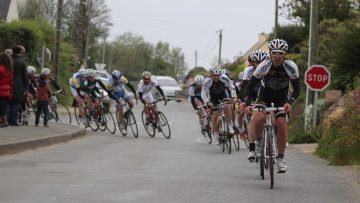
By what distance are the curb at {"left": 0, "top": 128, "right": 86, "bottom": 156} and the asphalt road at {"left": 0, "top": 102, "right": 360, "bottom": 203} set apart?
0.61 feet

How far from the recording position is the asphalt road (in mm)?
10297

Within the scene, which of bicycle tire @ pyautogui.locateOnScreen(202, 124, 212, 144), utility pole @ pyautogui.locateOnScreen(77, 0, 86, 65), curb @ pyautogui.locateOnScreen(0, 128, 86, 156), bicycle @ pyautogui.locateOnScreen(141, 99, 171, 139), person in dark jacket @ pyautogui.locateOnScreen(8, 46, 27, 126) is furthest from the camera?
utility pole @ pyautogui.locateOnScreen(77, 0, 86, 65)

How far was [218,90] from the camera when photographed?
18547mm

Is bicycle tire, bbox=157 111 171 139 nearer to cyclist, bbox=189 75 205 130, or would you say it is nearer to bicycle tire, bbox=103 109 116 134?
bicycle tire, bbox=103 109 116 134

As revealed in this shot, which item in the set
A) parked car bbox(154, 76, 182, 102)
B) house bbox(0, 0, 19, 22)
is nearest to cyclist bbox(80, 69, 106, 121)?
parked car bbox(154, 76, 182, 102)

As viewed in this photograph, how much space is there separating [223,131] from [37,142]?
397 centimetres

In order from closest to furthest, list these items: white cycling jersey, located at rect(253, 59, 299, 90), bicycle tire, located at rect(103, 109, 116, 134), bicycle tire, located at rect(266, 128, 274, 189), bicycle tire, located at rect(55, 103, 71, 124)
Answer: bicycle tire, located at rect(266, 128, 274, 189), white cycling jersey, located at rect(253, 59, 299, 90), bicycle tire, located at rect(103, 109, 116, 134), bicycle tire, located at rect(55, 103, 71, 124)

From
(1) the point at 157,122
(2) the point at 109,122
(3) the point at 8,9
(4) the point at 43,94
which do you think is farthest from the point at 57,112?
(3) the point at 8,9

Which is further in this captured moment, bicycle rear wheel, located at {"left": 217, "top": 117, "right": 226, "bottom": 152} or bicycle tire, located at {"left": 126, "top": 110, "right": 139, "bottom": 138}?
bicycle tire, located at {"left": 126, "top": 110, "right": 139, "bottom": 138}

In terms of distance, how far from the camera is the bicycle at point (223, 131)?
18.2 metres

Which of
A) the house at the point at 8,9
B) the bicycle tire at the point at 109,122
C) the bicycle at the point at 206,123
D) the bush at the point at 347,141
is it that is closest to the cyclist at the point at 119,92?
the bicycle tire at the point at 109,122

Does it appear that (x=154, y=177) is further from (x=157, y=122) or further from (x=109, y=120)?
(x=109, y=120)

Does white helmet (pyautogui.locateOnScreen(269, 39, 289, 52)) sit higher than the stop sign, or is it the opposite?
white helmet (pyautogui.locateOnScreen(269, 39, 289, 52))

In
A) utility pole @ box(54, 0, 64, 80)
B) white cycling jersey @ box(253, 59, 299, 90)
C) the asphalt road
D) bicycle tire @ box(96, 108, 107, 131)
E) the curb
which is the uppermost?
utility pole @ box(54, 0, 64, 80)
